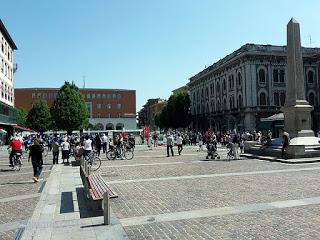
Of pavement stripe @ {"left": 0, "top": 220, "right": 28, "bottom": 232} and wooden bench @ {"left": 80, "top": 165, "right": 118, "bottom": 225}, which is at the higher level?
wooden bench @ {"left": 80, "top": 165, "right": 118, "bottom": 225}

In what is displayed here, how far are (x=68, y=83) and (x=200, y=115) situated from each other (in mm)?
29184

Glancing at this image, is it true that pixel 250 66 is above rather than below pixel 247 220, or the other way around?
above

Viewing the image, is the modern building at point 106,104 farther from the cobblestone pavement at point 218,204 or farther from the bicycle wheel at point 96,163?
the cobblestone pavement at point 218,204

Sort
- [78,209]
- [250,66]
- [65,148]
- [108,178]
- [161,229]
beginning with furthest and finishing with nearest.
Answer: [250,66], [65,148], [108,178], [78,209], [161,229]

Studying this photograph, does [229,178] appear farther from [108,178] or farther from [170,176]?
[108,178]

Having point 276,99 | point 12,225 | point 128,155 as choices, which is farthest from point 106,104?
point 12,225

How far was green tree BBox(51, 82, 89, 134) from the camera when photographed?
78188 mm

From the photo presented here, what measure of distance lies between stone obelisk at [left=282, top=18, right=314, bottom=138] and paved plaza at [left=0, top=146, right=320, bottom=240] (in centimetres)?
841

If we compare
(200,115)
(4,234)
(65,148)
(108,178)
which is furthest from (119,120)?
(4,234)

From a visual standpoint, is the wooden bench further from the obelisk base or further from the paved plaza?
the obelisk base

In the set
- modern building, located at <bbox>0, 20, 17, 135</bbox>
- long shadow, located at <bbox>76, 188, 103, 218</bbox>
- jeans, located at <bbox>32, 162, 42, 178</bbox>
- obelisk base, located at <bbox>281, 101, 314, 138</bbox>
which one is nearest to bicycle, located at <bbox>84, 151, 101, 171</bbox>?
jeans, located at <bbox>32, 162, 42, 178</bbox>

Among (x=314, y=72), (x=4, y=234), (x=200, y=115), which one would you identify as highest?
(x=314, y=72)

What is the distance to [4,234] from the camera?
7.36 meters

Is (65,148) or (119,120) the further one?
(119,120)
